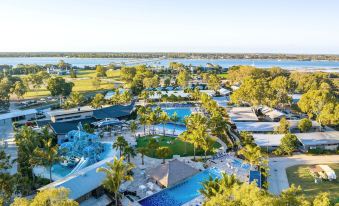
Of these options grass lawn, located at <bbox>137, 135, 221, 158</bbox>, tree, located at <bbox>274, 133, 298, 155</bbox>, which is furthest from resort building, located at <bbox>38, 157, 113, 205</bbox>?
tree, located at <bbox>274, 133, 298, 155</bbox>

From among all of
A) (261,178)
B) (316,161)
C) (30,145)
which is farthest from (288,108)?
(30,145)

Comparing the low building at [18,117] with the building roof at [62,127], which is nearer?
the building roof at [62,127]

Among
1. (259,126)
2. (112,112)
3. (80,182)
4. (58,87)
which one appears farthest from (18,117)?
(259,126)

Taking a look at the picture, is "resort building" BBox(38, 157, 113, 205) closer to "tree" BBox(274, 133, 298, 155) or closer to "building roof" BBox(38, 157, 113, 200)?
"building roof" BBox(38, 157, 113, 200)

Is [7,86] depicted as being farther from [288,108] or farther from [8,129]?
[288,108]

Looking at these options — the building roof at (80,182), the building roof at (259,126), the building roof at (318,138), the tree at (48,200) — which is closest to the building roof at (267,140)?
the building roof at (318,138)

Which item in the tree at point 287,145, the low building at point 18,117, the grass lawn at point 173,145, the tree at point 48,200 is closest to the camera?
the tree at point 48,200

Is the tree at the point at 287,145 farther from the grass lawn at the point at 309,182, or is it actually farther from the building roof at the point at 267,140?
the grass lawn at the point at 309,182

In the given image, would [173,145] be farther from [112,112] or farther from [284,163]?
[112,112]
